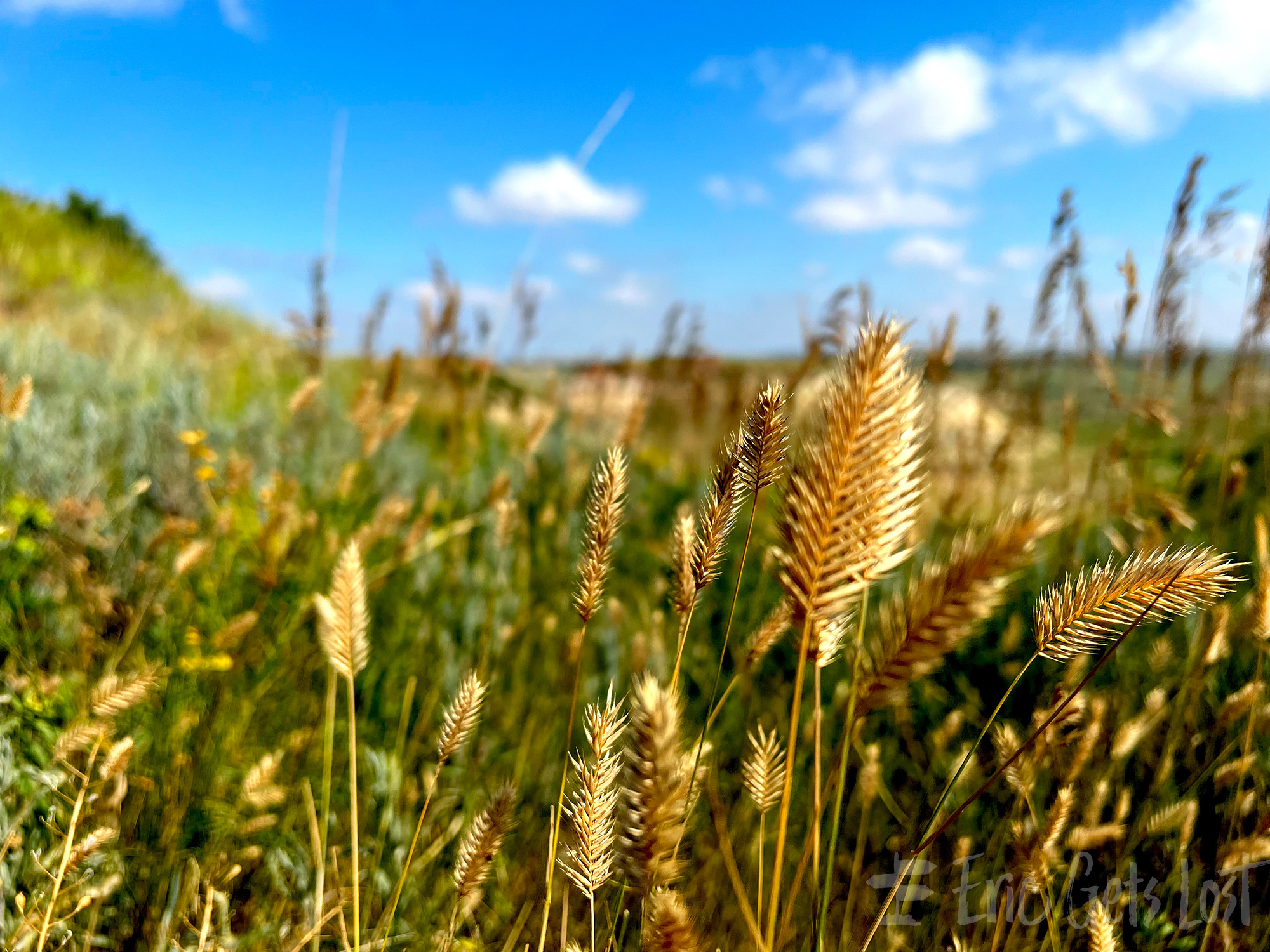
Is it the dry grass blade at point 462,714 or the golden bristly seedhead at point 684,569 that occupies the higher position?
the golden bristly seedhead at point 684,569

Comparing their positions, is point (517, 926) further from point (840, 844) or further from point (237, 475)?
point (237, 475)

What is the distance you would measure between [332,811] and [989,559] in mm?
1607

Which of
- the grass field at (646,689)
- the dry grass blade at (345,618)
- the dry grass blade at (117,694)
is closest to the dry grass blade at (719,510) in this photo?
the grass field at (646,689)

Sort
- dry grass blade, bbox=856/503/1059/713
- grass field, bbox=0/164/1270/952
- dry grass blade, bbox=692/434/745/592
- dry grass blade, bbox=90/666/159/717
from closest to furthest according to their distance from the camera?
dry grass blade, bbox=856/503/1059/713 → grass field, bbox=0/164/1270/952 → dry grass blade, bbox=692/434/745/592 → dry grass blade, bbox=90/666/159/717

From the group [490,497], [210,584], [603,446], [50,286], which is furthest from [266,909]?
[50,286]

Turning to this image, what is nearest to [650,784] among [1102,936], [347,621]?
[347,621]

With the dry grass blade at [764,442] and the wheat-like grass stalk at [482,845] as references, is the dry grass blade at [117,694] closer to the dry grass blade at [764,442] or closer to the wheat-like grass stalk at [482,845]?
the wheat-like grass stalk at [482,845]

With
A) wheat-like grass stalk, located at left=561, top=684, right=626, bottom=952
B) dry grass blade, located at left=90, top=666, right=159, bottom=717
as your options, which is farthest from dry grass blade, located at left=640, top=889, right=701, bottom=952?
dry grass blade, located at left=90, top=666, right=159, bottom=717

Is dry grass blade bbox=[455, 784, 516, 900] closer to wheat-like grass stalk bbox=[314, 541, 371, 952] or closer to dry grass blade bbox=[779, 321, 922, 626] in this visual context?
wheat-like grass stalk bbox=[314, 541, 371, 952]

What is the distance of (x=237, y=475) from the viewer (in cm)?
205

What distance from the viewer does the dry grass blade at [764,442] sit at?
0.81m

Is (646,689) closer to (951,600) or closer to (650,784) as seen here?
(650,784)

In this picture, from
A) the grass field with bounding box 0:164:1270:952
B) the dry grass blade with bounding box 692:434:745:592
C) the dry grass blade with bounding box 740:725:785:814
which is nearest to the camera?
the grass field with bounding box 0:164:1270:952

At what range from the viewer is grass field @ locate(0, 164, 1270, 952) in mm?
719
